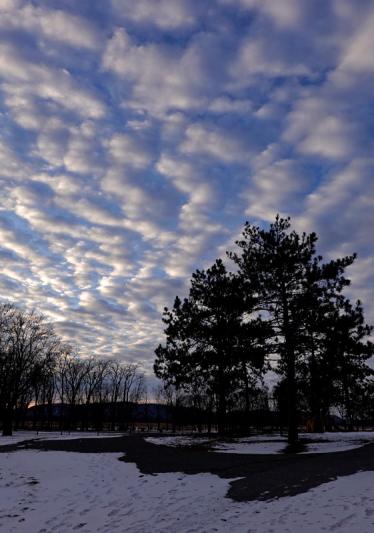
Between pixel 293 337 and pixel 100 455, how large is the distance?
37.0ft

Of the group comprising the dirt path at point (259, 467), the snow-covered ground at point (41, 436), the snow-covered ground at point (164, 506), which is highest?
the snow-covered ground at point (41, 436)

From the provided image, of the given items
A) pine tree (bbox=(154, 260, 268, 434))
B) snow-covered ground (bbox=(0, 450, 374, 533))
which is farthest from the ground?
pine tree (bbox=(154, 260, 268, 434))

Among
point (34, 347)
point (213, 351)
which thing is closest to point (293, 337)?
point (213, 351)

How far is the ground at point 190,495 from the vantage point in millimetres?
8422

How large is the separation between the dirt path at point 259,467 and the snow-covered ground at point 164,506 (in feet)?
1.89

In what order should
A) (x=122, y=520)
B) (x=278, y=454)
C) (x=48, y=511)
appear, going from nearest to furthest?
(x=122, y=520) < (x=48, y=511) < (x=278, y=454)

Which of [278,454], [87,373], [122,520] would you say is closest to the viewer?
[122,520]

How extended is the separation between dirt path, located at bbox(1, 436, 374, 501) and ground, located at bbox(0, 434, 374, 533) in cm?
3

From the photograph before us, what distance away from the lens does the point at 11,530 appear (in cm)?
855

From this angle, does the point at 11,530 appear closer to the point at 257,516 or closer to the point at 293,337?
the point at 257,516

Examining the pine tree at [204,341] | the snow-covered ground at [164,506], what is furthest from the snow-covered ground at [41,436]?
the snow-covered ground at [164,506]

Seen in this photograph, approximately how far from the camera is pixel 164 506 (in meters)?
10.2

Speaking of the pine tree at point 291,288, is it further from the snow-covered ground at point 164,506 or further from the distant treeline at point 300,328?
the snow-covered ground at point 164,506

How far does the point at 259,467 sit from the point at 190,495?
509cm
